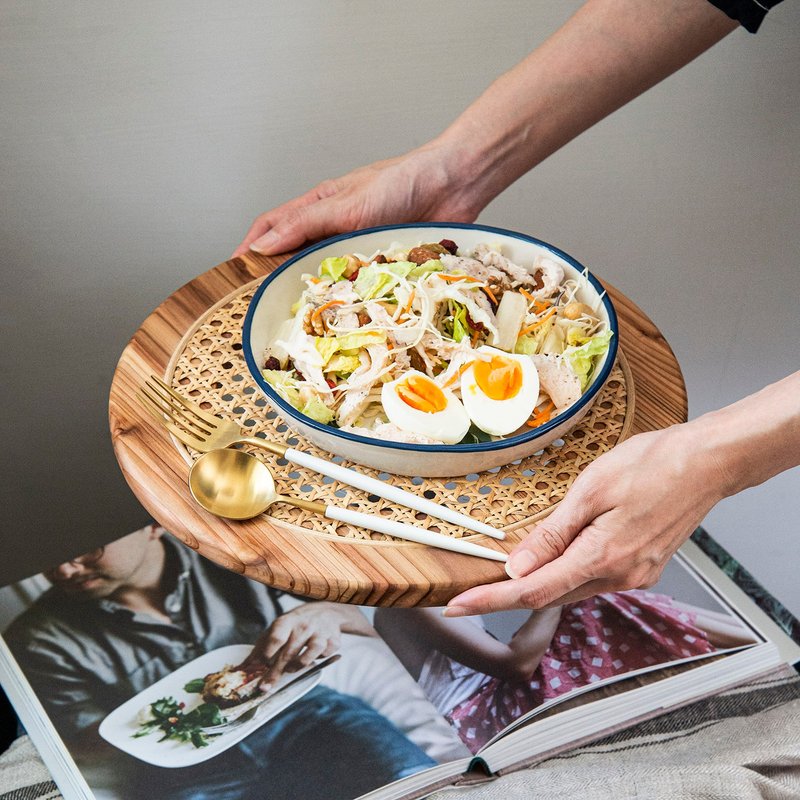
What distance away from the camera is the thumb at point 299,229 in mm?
1261

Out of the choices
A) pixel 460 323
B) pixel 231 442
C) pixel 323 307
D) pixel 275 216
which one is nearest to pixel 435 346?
pixel 460 323

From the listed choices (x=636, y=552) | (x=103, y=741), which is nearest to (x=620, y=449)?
(x=636, y=552)

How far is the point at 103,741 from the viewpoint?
115 centimetres

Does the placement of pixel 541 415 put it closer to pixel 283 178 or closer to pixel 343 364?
pixel 343 364

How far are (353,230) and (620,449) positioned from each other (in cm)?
59

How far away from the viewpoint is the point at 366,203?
50.8 inches

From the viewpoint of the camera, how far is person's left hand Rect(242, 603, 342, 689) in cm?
126

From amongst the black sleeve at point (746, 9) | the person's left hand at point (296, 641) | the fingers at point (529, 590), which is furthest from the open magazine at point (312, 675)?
the black sleeve at point (746, 9)

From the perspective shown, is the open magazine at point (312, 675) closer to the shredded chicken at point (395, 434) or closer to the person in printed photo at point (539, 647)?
the person in printed photo at point (539, 647)

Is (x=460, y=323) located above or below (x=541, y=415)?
above

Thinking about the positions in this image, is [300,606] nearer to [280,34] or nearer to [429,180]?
[429,180]

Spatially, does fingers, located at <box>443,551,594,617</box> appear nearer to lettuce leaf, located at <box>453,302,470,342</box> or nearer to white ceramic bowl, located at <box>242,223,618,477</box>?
white ceramic bowl, located at <box>242,223,618,477</box>

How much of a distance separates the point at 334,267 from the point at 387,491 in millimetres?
375

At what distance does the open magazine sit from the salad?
45 centimetres
